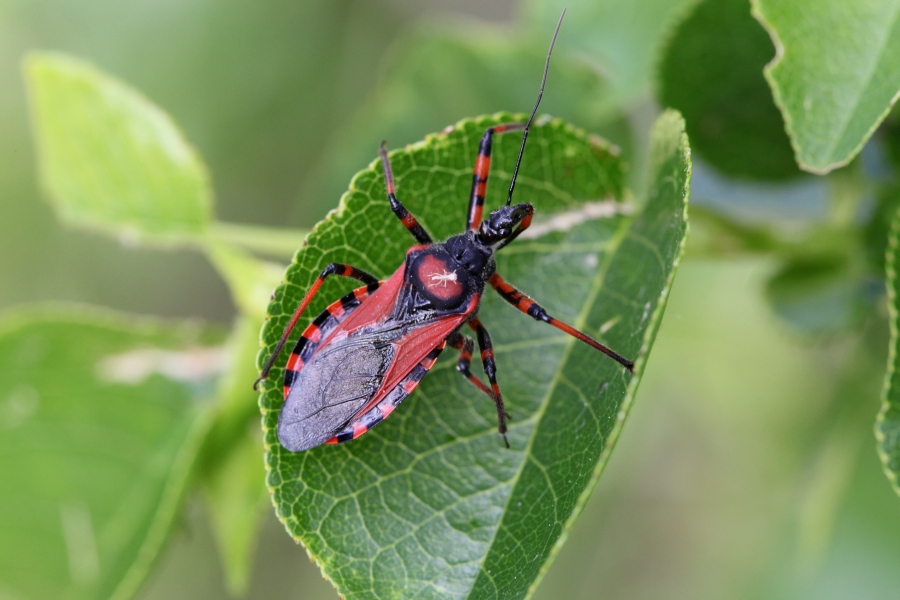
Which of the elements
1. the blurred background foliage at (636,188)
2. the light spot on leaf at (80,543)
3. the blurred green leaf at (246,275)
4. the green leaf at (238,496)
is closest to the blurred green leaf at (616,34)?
the blurred background foliage at (636,188)

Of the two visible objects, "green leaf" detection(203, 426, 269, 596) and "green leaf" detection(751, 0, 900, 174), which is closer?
"green leaf" detection(751, 0, 900, 174)

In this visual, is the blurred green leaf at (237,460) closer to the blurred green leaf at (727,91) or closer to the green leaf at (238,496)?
the green leaf at (238,496)

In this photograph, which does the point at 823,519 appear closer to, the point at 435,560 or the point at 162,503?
the point at 435,560

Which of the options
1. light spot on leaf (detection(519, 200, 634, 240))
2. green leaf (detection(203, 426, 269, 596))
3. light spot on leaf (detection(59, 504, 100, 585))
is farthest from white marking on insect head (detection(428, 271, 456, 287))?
light spot on leaf (detection(59, 504, 100, 585))

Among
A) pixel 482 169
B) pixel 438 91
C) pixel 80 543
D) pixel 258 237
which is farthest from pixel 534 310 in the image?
pixel 80 543

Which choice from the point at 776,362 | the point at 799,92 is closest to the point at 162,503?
the point at 799,92

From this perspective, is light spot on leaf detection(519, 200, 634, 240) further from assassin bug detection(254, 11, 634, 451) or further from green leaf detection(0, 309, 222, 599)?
green leaf detection(0, 309, 222, 599)

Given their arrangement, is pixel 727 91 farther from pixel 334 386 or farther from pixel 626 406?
pixel 334 386
